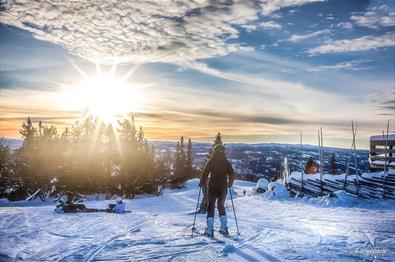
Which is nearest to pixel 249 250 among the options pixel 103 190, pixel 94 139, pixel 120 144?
pixel 103 190

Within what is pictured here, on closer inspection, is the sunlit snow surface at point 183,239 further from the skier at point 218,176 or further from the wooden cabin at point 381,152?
the wooden cabin at point 381,152

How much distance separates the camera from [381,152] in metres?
23.8

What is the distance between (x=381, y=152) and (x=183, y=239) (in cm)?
1921

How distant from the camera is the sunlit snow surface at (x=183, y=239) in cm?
726

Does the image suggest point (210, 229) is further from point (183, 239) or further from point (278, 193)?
point (278, 193)

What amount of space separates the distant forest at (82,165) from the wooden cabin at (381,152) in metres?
19.4

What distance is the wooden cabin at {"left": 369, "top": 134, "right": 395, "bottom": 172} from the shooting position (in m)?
22.9

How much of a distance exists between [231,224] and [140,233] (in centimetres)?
317

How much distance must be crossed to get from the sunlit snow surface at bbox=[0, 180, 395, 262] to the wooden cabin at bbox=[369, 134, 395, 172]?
35.4ft

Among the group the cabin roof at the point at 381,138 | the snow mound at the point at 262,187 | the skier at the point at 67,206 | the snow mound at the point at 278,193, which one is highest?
the cabin roof at the point at 381,138

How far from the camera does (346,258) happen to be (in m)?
7.07

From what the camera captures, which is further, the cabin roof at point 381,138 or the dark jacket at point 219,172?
the cabin roof at point 381,138

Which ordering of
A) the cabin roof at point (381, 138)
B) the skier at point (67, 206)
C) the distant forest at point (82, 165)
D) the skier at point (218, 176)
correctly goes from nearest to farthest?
the skier at point (218, 176) < the skier at point (67, 206) < the cabin roof at point (381, 138) < the distant forest at point (82, 165)

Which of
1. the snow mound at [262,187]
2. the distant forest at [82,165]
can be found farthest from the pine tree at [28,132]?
the snow mound at [262,187]
